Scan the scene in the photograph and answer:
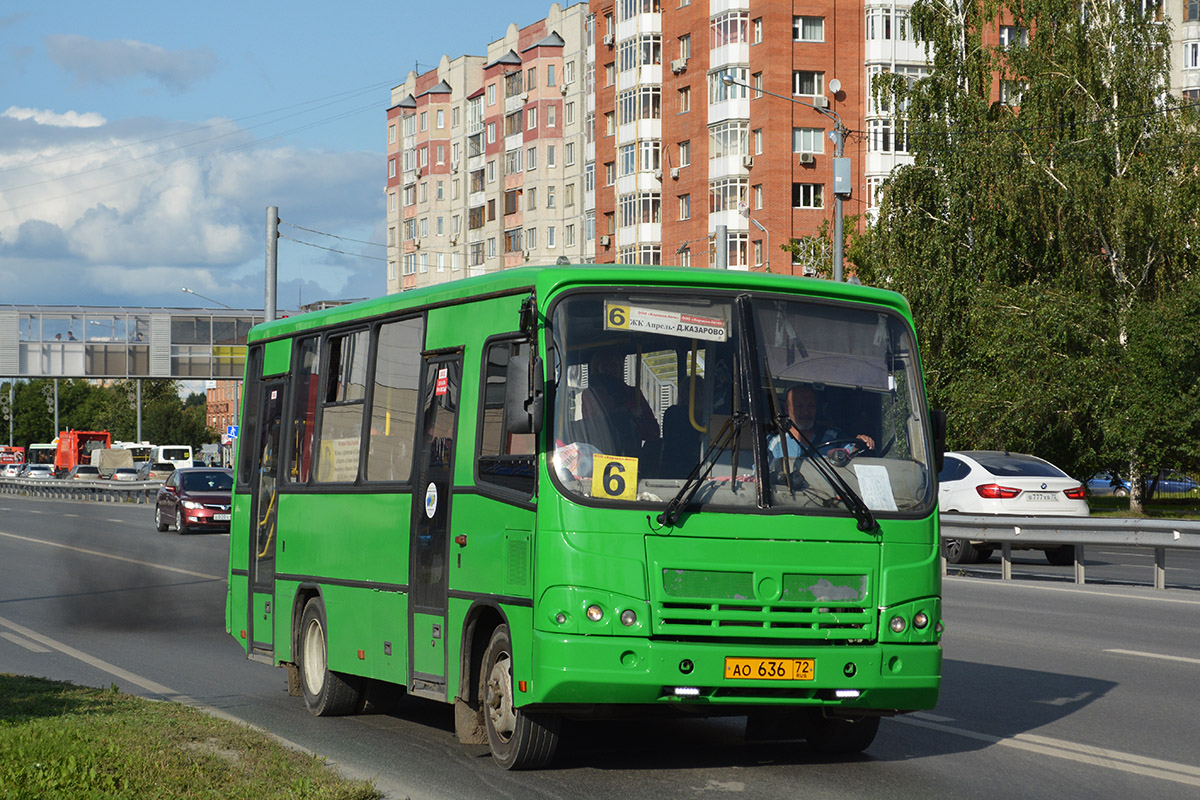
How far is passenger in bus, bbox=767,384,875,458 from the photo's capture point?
8328mm

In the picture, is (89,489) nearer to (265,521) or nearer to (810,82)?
(810,82)

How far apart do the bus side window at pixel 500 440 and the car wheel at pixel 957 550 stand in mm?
17446

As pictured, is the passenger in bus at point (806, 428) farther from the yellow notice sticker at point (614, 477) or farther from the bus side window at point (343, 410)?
the bus side window at point (343, 410)

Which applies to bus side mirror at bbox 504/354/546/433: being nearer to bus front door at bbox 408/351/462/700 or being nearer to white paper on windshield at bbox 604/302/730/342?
white paper on windshield at bbox 604/302/730/342

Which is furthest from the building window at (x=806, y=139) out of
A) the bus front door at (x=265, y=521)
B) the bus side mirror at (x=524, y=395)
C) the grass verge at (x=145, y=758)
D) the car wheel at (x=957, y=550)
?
the bus side mirror at (x=524, y=395)

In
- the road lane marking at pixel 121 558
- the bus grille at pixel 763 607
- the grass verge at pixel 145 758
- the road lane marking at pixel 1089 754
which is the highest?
the bus grille at pixel 763 607

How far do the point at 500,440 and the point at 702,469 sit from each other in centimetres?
115

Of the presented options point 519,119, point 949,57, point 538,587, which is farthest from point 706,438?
point 519,119

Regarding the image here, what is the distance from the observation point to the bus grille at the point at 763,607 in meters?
7.95

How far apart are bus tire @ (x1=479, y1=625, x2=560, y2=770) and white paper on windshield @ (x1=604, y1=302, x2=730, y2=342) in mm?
1620

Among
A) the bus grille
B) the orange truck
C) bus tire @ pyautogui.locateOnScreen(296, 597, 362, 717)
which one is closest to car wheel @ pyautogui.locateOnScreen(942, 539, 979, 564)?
bus tire @ pyautogui.locateOnScreen(296, 597, 362, 717)

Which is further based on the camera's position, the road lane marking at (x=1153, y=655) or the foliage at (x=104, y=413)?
the foliage at (x=104, y=413)

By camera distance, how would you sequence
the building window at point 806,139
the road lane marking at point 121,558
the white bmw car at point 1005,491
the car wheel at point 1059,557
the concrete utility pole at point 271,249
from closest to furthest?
the road lane marking at point 121,558, the white bmw car at point 1005,491, the car wheel at point 1059,557, the concrete utility pole at point 271,249, the building window at point 806,139

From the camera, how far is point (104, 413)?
6614 inches
